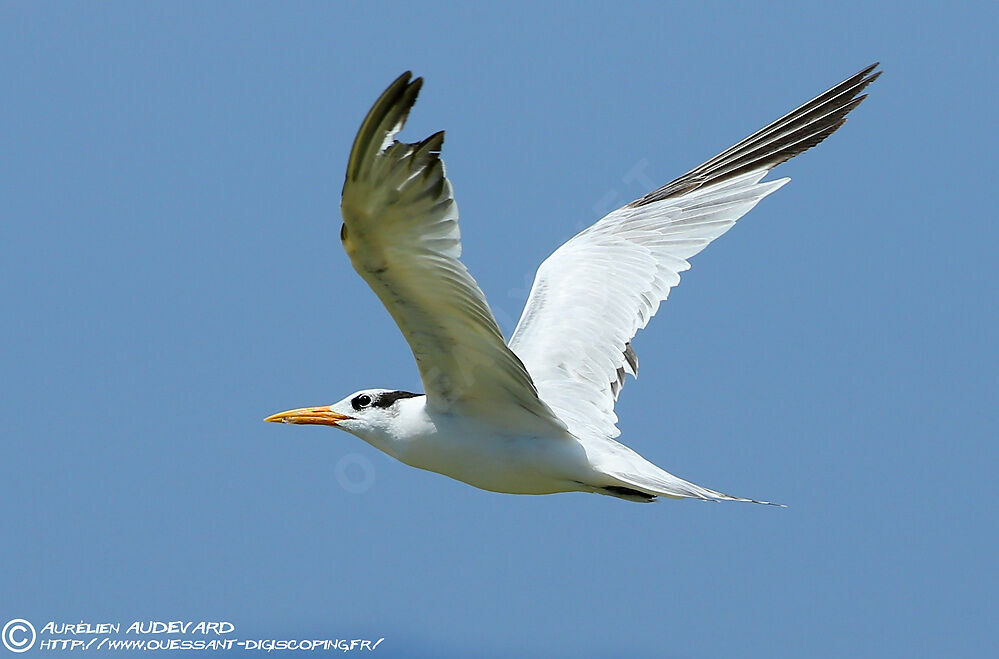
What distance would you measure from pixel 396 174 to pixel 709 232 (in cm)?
442

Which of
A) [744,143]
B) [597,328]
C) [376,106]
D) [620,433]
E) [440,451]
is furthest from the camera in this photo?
[744,143]

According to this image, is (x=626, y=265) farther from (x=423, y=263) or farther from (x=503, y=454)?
(x=423, y=263)

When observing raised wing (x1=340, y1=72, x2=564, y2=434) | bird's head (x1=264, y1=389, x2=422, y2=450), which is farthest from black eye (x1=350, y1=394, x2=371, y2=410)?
raised wing (x1=340, y1=72, x2=564, y2=434)

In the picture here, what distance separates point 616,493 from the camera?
24.5 ft

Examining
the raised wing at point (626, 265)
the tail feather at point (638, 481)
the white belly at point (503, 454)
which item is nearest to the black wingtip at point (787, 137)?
the raised wing at point (626, 265)

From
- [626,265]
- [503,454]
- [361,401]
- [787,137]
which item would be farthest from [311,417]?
[787,137]

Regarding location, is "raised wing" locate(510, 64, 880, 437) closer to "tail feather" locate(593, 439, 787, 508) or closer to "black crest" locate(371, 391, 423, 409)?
"tail feather" locate(593, 439, 787, 508)

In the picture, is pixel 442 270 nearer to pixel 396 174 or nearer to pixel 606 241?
pixel 396 174

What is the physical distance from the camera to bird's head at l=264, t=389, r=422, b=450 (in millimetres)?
7543

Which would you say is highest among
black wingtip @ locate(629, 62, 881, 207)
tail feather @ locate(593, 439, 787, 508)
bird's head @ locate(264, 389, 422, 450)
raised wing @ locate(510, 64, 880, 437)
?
black wingtip @ locate(629, 62, 881, 207)

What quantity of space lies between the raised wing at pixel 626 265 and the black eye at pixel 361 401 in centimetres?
122

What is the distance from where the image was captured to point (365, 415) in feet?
25.2

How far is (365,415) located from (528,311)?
1979mm

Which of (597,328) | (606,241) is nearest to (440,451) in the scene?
(597,328)
